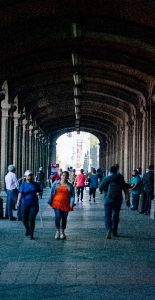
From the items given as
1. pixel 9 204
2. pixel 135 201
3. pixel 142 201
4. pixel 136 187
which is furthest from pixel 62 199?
pixel 135 201

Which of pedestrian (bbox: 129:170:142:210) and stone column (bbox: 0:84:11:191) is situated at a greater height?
stone column (bbox: 0:84:11:191)

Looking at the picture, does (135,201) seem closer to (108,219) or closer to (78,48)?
(78,48)

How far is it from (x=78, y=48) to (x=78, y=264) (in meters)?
11.3

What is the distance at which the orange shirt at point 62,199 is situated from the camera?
1508 centimetres

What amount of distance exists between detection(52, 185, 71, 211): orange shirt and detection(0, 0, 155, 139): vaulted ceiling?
13.0ft

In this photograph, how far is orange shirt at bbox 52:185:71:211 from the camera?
A: 15078 millimetres

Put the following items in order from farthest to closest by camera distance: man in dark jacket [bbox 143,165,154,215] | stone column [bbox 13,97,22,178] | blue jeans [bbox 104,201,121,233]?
stone column [bbox 13,97,22,178] → man in dark jacket [bbox 143,165,154,215] → blue jeans [bbox 104,201,121,233]

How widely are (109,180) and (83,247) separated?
2.57 metres

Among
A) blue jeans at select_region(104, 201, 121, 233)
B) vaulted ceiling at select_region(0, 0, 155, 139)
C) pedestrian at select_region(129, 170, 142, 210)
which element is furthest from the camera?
pedestrian at select_region(129, 170, 142, 210)

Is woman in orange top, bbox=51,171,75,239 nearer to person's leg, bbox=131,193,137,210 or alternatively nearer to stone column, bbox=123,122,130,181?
person's leg, bbox=131,193,137,210

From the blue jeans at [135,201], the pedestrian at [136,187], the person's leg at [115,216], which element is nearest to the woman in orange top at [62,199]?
the person's leg at [115,216]

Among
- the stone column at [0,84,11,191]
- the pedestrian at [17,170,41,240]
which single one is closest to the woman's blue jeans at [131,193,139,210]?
the stone column at [0,84,11,191]

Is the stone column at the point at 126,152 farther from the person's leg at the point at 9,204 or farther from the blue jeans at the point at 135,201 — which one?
the person's leg at the point at 9,204

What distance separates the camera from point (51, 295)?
8.36 metres
